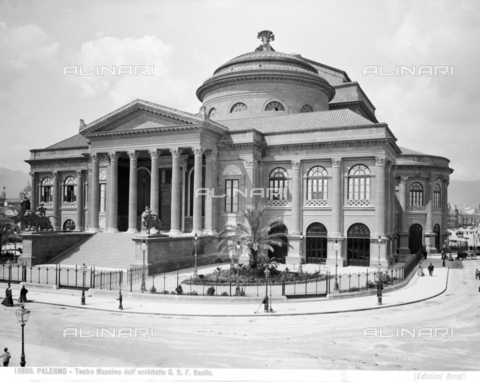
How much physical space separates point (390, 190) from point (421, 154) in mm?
17484

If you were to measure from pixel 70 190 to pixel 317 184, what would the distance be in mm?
Result: 32668

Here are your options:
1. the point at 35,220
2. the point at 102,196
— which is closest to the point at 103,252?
the point at 35,220

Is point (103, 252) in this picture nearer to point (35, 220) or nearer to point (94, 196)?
point (35, 220)

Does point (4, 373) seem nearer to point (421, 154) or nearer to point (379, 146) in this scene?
point (379, 146)

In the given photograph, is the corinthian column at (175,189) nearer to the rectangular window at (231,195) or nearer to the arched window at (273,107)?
the rectangular window at (231,195)

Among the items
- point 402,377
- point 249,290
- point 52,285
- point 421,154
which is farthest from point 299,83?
point 402,377

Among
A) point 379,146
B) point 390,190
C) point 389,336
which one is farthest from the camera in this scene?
point 390,190

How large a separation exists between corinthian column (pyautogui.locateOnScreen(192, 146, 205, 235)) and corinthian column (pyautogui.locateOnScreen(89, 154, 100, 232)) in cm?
1120

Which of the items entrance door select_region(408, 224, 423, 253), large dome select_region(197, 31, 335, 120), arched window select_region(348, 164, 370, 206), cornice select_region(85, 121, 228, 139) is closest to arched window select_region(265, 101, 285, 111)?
large dome select_region(197, 31, 335, 120)

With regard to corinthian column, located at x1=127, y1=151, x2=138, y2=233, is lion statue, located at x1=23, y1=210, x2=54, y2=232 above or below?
below

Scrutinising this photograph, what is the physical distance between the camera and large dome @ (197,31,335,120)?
5594 centimetres

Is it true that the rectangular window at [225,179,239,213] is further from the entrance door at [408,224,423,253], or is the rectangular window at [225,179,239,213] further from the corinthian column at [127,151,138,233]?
the entrance door at [408,224,423,253]

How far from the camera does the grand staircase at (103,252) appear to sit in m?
41.2

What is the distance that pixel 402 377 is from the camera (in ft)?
52.6
